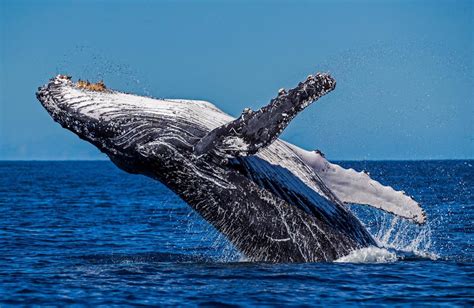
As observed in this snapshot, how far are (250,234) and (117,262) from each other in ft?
9.35

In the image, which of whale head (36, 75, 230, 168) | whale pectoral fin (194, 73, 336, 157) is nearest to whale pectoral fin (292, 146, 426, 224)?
whale head (36, 75, 230, 168)

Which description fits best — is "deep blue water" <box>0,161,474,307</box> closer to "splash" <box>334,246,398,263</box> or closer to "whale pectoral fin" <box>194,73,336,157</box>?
"splash" <box>334,246,398,263</box>

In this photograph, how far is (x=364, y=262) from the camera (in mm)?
13523

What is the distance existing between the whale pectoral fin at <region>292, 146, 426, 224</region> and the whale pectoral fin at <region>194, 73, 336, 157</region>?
1742 mm

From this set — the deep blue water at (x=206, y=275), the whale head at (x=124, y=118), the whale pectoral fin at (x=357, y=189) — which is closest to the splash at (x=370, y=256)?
the deep blue water at (x=206, y=275)

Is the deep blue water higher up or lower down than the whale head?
lower down

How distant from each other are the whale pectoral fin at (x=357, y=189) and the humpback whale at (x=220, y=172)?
0.14 ft

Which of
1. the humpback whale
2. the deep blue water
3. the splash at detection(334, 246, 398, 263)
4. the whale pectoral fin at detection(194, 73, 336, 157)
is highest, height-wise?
the whale pectoral fin at detection(194, 73, 336, 157)

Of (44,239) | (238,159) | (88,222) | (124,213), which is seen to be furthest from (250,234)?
(124,213)

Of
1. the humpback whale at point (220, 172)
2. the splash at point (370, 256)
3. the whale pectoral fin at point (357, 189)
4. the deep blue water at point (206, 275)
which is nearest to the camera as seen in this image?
the deep blue water at point (206, 275)

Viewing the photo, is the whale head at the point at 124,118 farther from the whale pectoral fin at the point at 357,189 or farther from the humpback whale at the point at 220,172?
the whale pectoral fin at the point at 357,189

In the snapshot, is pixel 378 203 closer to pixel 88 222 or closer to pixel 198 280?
pixel 198 280

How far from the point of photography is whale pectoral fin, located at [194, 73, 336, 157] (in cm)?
1184

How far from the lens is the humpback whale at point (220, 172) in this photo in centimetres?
1293
